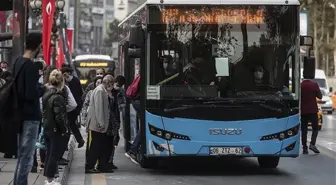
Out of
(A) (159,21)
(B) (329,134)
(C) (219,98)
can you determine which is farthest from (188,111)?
(B) (329,134)

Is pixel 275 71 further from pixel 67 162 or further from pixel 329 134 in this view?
pixel 329 134

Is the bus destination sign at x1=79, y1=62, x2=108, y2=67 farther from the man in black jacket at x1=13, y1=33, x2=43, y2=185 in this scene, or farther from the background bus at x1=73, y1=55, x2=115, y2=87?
the man in black jacket at x1=13, y1=33, x2=43, y2=185

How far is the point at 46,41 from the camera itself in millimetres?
17516

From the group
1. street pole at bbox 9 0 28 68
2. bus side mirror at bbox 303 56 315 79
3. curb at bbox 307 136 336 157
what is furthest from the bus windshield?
curb at bbox 307 136 336 157

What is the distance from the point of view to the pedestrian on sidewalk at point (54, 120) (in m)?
10.7

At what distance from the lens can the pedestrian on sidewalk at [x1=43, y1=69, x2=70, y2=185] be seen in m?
10.7

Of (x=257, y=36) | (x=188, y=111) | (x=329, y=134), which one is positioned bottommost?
(x=329, y=134)

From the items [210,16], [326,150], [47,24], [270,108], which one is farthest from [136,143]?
[326,150]

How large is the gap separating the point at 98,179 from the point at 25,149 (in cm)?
402

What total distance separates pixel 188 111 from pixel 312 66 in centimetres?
225

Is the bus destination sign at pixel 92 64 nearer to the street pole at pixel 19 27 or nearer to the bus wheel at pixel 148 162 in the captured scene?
the bus wheel at pixel 148 162

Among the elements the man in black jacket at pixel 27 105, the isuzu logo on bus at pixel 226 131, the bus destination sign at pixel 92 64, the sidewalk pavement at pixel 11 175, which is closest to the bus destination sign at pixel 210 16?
the isuzu logo on bus at pixel 226 131

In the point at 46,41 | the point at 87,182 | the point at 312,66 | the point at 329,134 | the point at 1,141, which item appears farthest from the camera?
the point at 329,134

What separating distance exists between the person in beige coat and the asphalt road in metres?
0.35
